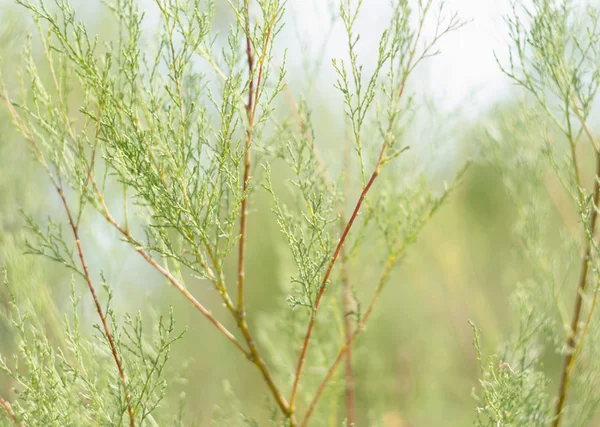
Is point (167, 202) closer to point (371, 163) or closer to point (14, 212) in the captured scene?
point (371, 163)

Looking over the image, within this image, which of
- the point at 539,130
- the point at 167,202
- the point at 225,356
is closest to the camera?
the point at 167,202

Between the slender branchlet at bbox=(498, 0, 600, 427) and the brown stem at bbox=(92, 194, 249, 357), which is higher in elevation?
the slender branchlet at bbox=(498, 0, 600, 427)

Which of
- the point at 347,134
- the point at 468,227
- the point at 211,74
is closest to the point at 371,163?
the point at 347,134

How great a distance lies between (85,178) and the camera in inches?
37.3

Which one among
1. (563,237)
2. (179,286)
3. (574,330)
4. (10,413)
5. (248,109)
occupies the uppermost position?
(563,237)

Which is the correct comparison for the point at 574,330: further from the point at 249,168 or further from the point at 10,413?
the point at 10,413

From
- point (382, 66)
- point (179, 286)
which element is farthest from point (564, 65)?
point (179, 286)

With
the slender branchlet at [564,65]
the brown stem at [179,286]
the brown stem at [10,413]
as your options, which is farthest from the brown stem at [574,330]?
the brown stem at [10,413]

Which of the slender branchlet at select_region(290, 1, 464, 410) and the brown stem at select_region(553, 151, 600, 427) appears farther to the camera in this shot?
the brown stem at select_region(553, 151, 600, 427)

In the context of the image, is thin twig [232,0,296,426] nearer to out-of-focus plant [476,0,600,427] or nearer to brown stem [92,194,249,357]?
brown stem [92,194,249,357]

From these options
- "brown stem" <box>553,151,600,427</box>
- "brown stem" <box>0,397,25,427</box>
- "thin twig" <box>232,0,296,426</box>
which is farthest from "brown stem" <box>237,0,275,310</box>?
"brown stem" <box>553,151,600,427</box>

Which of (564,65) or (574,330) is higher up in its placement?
(564,65)

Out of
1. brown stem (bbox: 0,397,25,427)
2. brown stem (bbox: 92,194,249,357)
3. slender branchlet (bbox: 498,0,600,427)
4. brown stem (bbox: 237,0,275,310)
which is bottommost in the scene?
brown stem (bbox: 0,397,25,427)

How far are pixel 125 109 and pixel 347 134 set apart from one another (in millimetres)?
639
